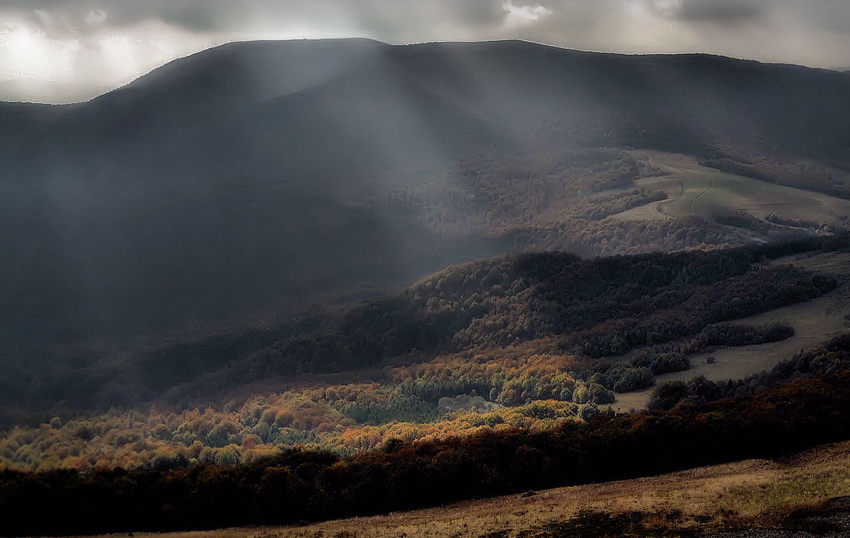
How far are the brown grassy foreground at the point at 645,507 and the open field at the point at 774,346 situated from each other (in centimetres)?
4747

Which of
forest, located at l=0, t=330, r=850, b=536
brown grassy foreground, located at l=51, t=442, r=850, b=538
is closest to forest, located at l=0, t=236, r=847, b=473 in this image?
forest, located at l=0, t=330, r=850, b=536

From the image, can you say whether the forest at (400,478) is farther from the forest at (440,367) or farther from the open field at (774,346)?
the open field at (774,346)

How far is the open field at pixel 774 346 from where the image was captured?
9581cm

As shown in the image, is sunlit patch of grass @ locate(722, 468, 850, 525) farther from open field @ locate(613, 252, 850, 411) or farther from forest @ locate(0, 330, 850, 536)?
open field @ locate(613, 252, 850, 411)

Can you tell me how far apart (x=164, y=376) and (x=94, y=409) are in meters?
33.9

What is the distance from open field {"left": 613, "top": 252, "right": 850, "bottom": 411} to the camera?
9581 cm

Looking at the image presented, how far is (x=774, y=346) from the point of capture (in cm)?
10112

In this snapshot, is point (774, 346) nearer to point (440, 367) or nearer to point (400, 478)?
point (440, 367)

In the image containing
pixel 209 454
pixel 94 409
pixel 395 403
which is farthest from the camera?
pixel 94 409

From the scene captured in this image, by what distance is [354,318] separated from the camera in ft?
632

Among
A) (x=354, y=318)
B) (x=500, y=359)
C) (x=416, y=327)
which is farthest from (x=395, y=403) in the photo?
(x=354, y=318)

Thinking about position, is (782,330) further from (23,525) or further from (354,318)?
(354,318)

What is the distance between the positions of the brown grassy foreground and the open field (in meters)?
47.5

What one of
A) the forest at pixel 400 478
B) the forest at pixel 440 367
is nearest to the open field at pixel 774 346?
the forest at pixel 440 367
